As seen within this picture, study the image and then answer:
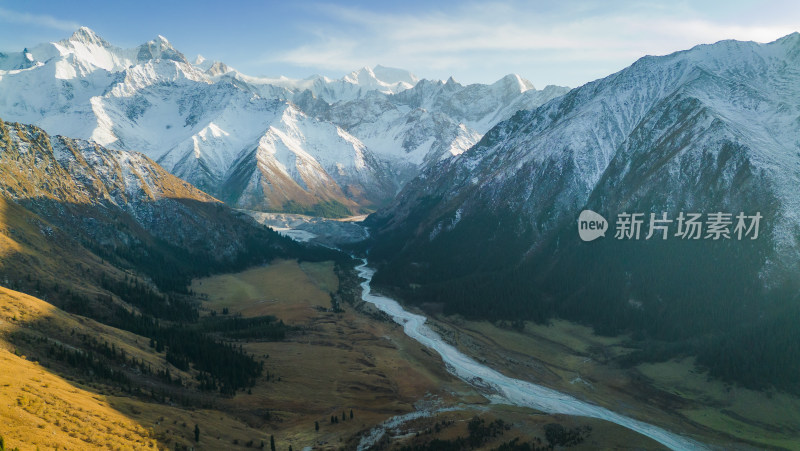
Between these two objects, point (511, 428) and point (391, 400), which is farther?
point (391, 400)

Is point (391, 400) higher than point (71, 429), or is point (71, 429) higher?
point (71, 429)

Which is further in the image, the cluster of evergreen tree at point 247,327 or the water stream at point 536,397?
the cluster of evergreen tree at point 247,327

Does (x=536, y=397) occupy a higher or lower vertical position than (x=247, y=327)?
higher

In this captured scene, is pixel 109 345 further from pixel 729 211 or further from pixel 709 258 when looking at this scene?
pixel 729 211

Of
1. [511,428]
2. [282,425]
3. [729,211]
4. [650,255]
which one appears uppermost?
[729,211]

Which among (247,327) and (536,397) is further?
(247,327)

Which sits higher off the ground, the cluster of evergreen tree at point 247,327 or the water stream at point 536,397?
the water stream at point 536,397

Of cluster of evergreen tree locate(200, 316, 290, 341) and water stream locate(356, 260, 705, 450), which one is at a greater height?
water stream locate(356, 260, 705, 450)

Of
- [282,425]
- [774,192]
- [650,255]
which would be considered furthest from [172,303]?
[774,192]

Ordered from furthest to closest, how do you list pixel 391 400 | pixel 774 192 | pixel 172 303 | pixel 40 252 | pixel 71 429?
1. pixel 172 303
2. pixel 774 192
3. pixel 40 252
4. pixel 391 400
5. pixel 71 429

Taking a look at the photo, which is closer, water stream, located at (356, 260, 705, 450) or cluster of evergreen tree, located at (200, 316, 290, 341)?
water stream, located at (356, 260, 705, 450)

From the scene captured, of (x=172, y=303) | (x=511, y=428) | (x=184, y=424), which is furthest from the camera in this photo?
(x=172, y=303)
